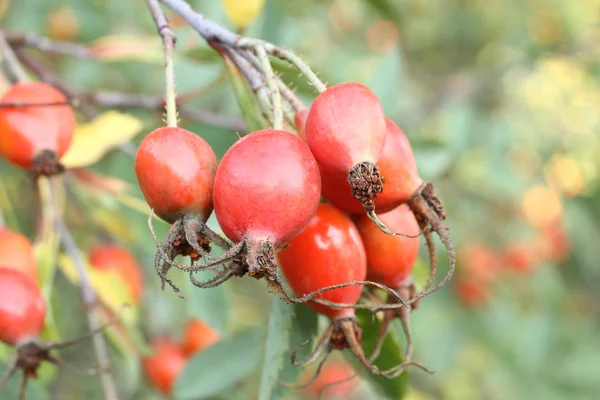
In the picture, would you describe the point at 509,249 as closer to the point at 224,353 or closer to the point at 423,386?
the point at 423,386

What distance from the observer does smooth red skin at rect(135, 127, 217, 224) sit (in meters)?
0.91

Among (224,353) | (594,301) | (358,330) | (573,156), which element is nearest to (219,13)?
(224,353)

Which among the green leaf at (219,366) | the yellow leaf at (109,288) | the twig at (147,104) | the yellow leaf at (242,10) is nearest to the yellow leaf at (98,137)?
the twig at (147,104)

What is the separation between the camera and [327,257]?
0.99m

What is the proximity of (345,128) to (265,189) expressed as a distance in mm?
148

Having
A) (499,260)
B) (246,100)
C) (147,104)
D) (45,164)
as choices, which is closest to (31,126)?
(45,164)

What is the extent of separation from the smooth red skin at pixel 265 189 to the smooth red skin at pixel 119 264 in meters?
1.29

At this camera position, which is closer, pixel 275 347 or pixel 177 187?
pixel 177 187

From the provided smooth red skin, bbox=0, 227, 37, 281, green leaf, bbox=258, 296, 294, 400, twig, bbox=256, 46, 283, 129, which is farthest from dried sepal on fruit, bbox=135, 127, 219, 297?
smooth red skin, bbox=0, 227, 37, 281

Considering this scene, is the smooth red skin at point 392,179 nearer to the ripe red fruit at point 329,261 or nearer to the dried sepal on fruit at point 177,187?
the ripe red fruit at point 329,261

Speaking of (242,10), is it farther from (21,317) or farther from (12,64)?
(21,317)

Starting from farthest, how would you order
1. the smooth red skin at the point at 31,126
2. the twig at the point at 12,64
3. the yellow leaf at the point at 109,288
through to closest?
the yellow leaf at the point at 109,288, the twig at the point at 12,64, the smooth red skin at the point at 31,126

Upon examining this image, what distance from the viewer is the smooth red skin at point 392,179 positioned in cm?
99

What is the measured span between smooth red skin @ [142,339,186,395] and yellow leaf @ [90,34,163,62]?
0.93 meters
